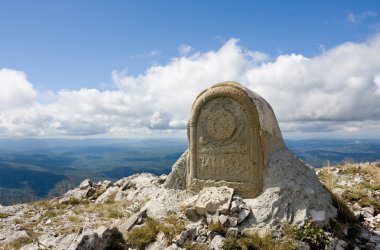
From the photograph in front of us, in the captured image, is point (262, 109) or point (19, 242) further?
point (262, 109)

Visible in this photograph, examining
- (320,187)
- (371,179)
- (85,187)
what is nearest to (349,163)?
(371,179)

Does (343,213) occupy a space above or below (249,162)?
below

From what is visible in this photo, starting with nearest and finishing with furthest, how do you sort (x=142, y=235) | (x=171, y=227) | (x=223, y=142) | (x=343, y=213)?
(x=142, y=235) < (x=171, y=227) < (x=343, y=213) < (x=223, y=142)

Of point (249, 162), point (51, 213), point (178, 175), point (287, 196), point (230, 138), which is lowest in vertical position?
point (51, 213)

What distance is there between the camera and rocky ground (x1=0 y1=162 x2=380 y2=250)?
376 inches

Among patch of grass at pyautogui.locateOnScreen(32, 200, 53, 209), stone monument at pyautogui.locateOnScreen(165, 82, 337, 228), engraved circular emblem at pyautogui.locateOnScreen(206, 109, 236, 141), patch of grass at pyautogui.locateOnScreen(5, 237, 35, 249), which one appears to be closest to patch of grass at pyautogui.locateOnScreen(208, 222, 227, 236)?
stone monument at pyautogui.locateOnScreen(165, 82, 337, 228)

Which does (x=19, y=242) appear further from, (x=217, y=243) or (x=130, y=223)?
(x=217, y=243)

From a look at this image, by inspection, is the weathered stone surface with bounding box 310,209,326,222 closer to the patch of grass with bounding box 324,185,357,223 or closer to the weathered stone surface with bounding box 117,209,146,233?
the patch of grass with bounding box 324,185,357,223

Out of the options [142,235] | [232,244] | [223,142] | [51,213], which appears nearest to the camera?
[232,244]

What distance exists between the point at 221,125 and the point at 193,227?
3.78 meters

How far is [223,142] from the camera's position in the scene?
11953 millimetres

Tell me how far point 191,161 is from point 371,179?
38.2 ft

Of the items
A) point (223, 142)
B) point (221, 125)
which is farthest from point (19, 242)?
point (221, 125)

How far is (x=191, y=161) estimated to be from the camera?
1265 cm
